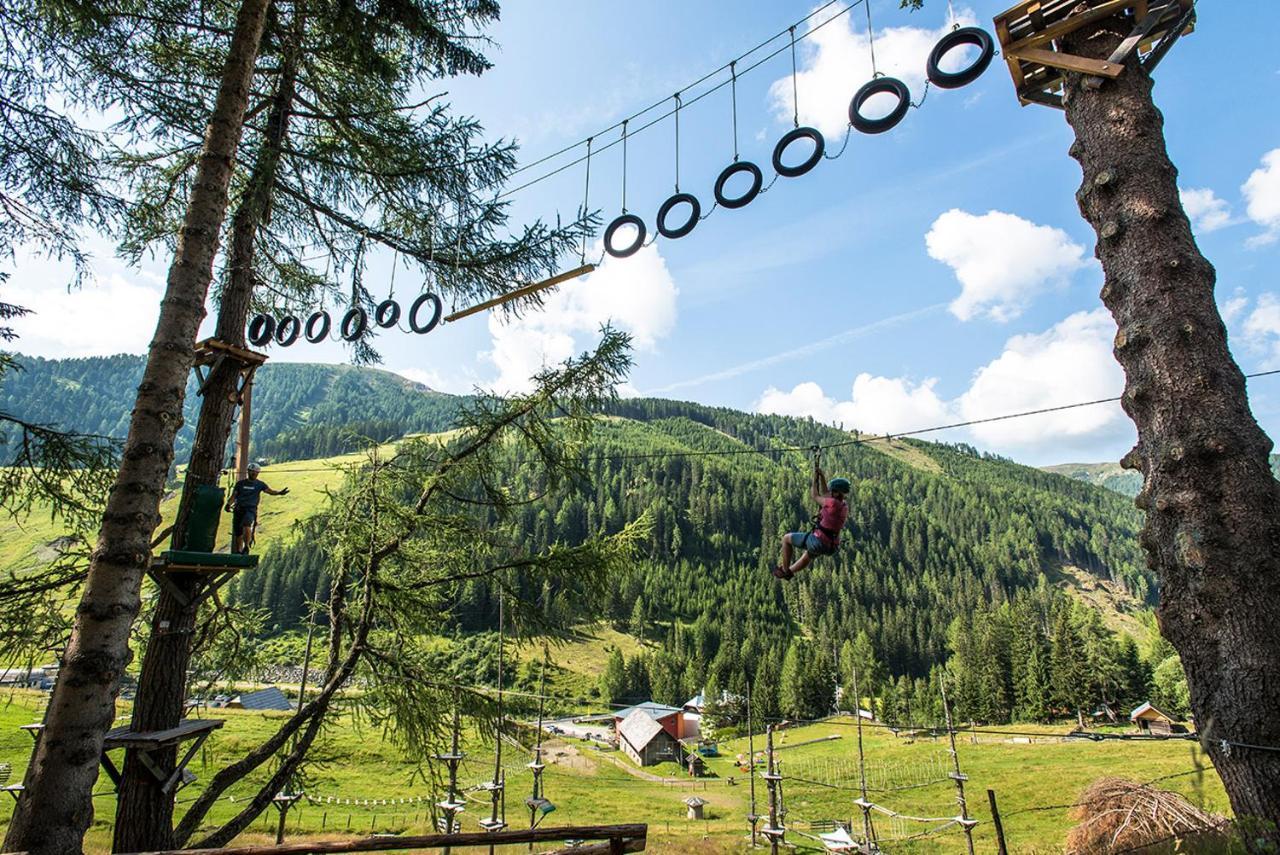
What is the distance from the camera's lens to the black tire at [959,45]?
5.05m

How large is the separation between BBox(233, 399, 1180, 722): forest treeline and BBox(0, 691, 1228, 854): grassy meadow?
966 cm

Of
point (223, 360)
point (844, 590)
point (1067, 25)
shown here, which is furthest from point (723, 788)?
point (844, 590)

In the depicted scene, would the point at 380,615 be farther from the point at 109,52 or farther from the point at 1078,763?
the point at 1078,763

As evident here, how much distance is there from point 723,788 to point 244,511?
4938 centimetres

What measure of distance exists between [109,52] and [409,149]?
272 cm

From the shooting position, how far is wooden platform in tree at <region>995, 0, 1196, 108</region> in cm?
434

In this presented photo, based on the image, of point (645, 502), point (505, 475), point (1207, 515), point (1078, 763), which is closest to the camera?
point (1207, 515)

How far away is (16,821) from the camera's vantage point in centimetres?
361

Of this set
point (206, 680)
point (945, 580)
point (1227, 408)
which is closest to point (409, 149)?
point (206, 680)

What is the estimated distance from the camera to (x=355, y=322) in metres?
8.25

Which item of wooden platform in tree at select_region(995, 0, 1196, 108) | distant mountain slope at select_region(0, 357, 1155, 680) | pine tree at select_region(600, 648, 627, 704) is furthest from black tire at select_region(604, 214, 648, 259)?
pine tree at select_region(600, 648, 627, 704)

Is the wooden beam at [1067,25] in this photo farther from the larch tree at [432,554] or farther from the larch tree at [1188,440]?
the larch tree at [432,554]

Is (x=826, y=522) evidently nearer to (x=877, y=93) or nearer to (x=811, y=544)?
(x=811, y=544)

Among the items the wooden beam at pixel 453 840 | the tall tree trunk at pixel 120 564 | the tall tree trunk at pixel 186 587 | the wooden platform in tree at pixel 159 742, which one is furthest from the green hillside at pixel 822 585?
the wooden beam at pixel 453 840
